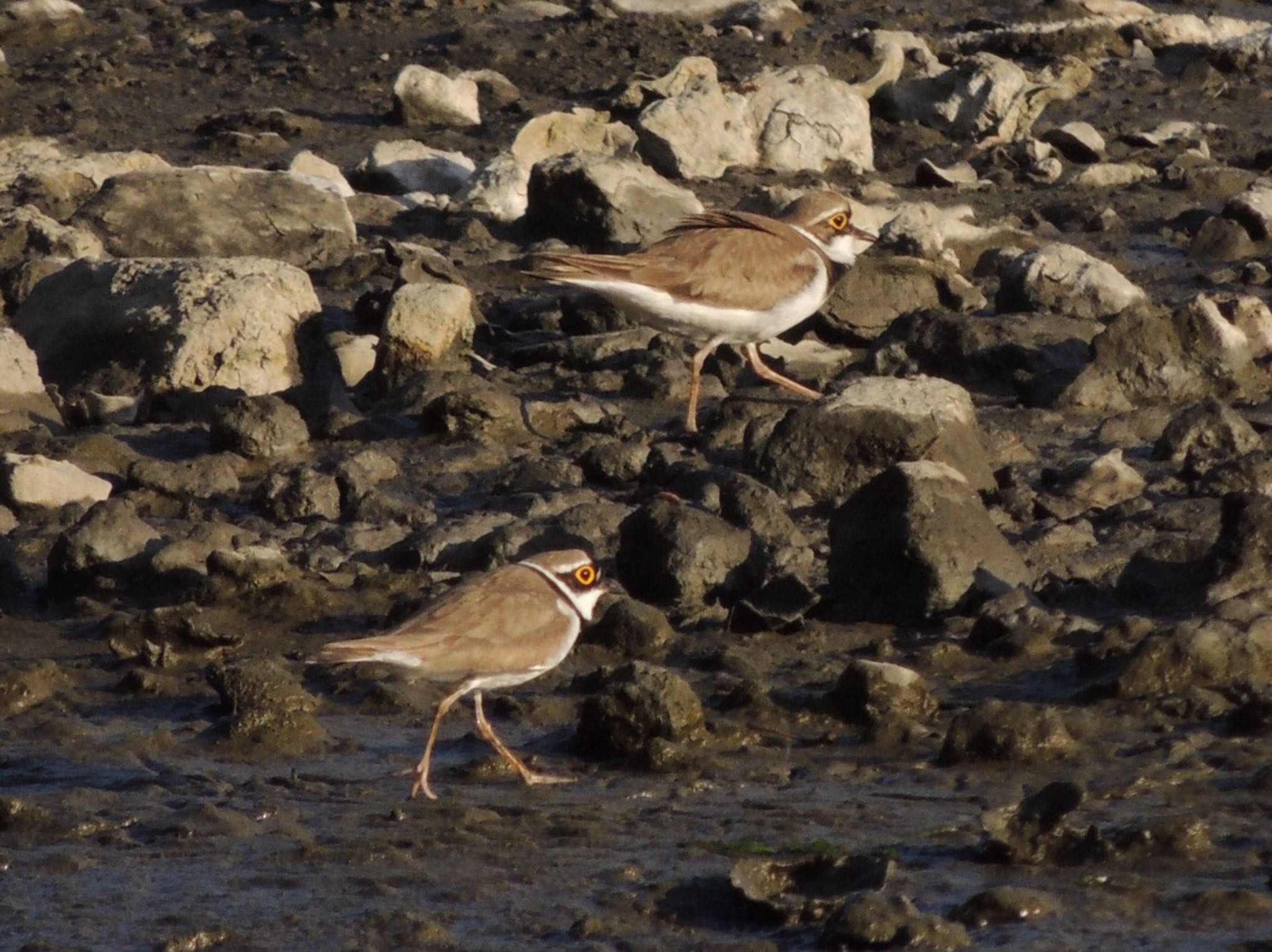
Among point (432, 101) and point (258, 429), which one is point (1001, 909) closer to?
point (258, 429)

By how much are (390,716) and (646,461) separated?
107 inches

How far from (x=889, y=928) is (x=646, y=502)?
14.4 feet

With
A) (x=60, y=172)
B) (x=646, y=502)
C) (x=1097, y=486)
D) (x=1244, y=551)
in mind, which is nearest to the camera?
(x=1244, y=551)

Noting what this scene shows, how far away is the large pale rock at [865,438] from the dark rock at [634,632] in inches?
61.4

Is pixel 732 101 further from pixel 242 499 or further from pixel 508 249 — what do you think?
pixel 242 499

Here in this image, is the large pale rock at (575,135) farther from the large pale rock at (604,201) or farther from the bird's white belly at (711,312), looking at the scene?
the bird's white belly at (711,312)

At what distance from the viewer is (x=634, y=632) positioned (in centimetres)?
866

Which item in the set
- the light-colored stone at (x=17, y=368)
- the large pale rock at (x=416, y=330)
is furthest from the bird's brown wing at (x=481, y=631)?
the light-colored stone at (x=17, y=368)

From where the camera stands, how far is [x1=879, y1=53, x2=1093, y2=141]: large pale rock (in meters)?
16.7

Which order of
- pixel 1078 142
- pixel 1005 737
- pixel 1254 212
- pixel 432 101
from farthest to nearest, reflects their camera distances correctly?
1. pixel 432 101
2. pixel 1078 142
3. pixel 1254 212
4. pixel 1005 737

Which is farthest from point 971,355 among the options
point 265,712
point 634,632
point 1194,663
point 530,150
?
point 265,712

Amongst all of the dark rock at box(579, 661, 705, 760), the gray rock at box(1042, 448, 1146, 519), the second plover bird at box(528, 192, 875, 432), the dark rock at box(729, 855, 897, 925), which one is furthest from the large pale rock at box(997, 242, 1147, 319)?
the dark rock at box(729, 855, 897, 925)

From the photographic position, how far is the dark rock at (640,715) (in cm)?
741

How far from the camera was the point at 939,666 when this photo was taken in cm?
835
